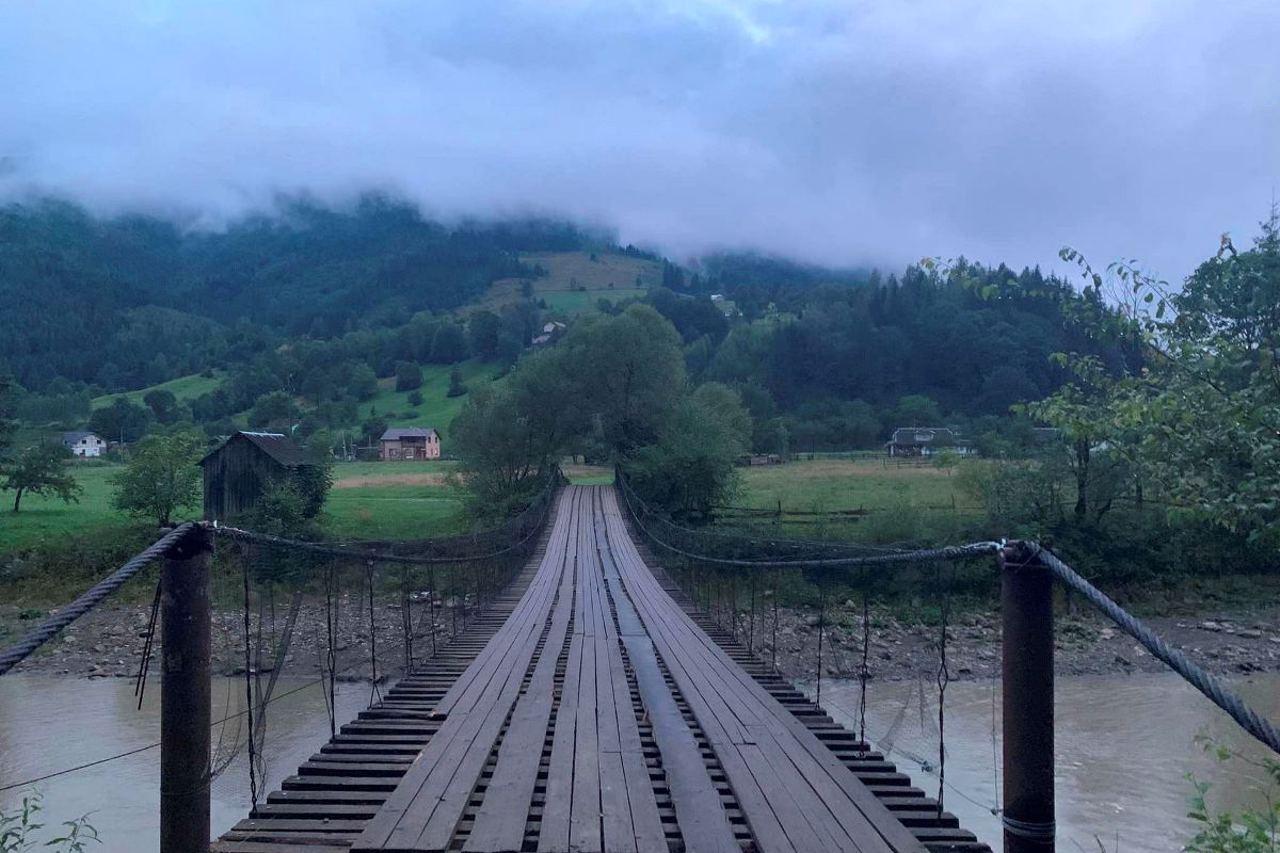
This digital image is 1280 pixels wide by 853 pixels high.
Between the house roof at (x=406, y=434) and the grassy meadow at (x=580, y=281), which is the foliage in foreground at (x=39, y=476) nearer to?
the house roof at (x=406, y=434)

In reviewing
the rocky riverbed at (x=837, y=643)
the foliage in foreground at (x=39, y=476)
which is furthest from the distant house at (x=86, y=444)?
the rocky riverbed at (x=837, y=643)

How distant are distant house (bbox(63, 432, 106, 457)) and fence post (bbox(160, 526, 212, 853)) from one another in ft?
190

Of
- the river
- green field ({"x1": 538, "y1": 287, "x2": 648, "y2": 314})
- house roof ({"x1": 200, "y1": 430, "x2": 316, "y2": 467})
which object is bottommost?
the river

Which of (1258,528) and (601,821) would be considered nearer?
(601,821)

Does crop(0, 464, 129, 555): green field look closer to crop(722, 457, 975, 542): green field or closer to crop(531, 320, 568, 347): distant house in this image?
crop(722, 457, 975, 542): green field

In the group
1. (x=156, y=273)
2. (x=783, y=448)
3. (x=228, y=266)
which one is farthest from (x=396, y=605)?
(x=228, y=266)

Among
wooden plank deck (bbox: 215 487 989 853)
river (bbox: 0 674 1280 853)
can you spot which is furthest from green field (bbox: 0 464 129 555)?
wooden plank deck (bbox: 215 487 989 853)

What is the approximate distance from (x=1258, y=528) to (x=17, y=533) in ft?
86.2

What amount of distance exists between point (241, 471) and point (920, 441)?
33.8 meters

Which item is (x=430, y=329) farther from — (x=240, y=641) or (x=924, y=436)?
(x=240, y=641)

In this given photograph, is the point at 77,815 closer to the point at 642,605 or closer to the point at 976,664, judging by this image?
the point at 642,605

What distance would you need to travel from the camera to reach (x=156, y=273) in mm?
129125

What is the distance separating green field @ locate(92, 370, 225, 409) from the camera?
69250 mm

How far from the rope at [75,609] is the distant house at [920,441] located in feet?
141
